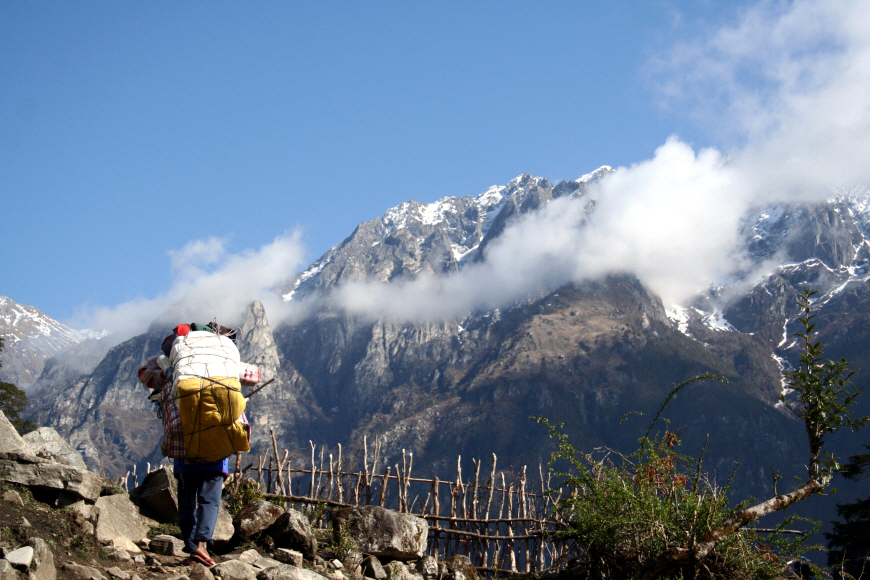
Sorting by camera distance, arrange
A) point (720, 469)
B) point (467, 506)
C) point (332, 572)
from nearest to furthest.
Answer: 1. point (332, 572)
2. point (467, 506)
3. point (720, 469)

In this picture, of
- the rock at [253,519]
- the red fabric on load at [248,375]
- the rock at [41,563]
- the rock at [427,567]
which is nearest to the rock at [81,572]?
the rock at [41,563]

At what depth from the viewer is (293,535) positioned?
655 cm

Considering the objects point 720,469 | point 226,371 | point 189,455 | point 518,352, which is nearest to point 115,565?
point 189,455

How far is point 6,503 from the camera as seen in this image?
4.88m

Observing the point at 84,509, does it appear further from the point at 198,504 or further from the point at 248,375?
A: the point at 248,375

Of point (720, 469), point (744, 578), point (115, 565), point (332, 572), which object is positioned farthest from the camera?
point (720, 469)

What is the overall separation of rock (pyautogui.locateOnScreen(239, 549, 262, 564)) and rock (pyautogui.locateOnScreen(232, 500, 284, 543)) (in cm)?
68

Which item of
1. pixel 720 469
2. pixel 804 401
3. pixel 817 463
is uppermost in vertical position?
pixel 720 469

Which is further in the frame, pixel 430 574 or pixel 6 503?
pixel 430 574

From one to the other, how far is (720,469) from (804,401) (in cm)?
13631

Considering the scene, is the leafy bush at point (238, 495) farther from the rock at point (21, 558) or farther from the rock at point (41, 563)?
the rock at point (21, 558)

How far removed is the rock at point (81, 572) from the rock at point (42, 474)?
1.36 metres

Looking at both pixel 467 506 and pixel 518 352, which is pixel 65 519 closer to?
pixel 467 506

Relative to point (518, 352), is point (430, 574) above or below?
below
